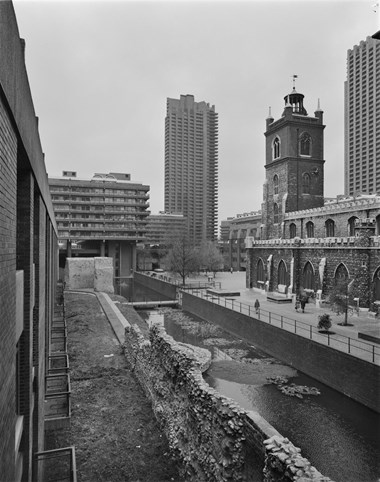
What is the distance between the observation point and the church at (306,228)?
26.7 meters

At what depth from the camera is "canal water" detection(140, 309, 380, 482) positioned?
11.9 meters

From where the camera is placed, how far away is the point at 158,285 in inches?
2296

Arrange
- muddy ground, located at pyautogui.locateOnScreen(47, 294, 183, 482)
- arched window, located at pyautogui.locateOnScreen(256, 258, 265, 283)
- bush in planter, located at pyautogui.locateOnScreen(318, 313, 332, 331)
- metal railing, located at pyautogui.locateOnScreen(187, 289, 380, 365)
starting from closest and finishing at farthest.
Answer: muddy ground, located at pyautogui.locateOnScreen(47, 294, 183, 482)
metal railing, located at pyautogui.locateOnScreen(187, 289, 380, 365)
bush in planter, located at pyautogui.locateOnScreen(318, 313, 332, 331)
arched window, located at pyautogui.locateOnScreen(256, 258, 265, 283)

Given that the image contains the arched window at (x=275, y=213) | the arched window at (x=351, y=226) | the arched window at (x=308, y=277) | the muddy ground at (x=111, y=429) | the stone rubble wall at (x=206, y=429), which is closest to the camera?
the stone rubble wall at (x=206, y=429)

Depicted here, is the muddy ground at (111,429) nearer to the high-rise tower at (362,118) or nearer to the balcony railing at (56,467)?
the balcony railing at (56,467)

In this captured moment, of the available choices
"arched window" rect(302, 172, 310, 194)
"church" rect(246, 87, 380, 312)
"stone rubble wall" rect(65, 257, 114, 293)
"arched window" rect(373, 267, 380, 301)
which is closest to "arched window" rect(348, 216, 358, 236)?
"church" rect(246, 87, 380, 312)

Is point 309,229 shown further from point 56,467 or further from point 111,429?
point 56,467

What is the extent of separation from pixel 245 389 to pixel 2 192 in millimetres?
16613

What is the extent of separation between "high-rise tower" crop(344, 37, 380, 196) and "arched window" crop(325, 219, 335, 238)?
247 feet

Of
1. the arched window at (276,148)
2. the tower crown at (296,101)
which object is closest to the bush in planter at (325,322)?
the arched window at (276,148)

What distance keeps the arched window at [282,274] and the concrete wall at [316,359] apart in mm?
10688

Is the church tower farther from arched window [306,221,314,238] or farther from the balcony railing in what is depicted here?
the balcony railing

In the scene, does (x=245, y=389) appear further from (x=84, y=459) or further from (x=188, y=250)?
(x=188, y=250)

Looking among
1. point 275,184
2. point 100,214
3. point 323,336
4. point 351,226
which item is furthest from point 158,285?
point 323,336
